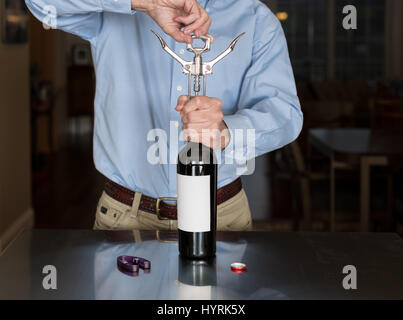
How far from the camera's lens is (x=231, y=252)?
3.95ft

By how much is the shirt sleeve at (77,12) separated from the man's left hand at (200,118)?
0.94 feet

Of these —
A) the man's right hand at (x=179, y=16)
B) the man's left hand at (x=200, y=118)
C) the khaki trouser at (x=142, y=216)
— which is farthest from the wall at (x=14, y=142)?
the man's left hand at (x=200, y=118)

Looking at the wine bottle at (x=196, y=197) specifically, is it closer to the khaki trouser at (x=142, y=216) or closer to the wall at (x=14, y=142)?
the khaki trouser at (x=142, y=216)

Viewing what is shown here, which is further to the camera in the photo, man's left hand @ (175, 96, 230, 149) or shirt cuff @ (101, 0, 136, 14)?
shirt cuff @ (101, 0, 136, 14)

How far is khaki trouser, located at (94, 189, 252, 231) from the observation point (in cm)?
143

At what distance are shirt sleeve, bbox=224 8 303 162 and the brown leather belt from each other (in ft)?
0.57

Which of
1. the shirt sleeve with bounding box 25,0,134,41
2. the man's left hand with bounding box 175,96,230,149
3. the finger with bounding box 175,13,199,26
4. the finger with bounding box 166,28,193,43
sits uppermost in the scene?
the shirt sleeve with bounding box 25,0,134,41

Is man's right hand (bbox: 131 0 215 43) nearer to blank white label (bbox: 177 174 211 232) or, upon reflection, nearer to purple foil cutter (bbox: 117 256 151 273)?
blank white label (bbox: 177 174 211 232)

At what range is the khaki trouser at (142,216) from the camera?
143 centimetres

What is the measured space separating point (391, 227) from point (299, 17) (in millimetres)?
7907

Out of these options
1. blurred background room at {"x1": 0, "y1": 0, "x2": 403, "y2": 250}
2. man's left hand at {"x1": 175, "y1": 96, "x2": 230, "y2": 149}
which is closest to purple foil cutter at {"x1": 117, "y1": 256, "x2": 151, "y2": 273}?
man's left hand at {"x1": 175, "y1": 96, "x2": 230, "y2": 149}

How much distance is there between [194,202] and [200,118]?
0.15m
